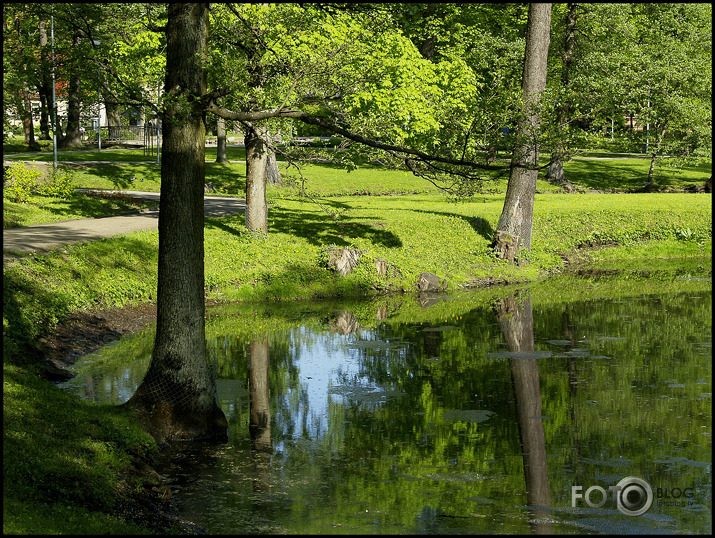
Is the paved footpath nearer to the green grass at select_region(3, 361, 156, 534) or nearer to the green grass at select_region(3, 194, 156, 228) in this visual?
the green grass at select_region(3, 194, 156, 228)

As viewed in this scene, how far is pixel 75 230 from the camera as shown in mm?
21141

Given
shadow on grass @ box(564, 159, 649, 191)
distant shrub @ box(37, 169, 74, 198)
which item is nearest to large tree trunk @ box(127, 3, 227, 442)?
distant shrub @ box(37, 169, 74, 198)

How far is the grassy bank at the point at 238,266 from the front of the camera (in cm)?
792

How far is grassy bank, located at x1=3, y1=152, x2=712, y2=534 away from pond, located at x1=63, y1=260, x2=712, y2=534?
0.92 m

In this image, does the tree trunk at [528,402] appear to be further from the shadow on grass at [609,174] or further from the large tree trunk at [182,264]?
the shadow on grass at [609,174]

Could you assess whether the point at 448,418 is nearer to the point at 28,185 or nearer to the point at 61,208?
the point at 61,208

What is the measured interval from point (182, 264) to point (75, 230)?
11685 millimetres

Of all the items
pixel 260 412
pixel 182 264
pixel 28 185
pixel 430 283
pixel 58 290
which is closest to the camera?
pixel 182 264

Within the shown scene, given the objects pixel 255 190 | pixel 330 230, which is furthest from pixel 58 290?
pixel 330 230

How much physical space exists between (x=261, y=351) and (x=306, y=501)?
6.84 meters

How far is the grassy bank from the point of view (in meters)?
7.92

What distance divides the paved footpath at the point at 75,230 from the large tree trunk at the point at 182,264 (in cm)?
692

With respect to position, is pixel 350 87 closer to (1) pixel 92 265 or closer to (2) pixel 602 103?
(2) pixel 602 103

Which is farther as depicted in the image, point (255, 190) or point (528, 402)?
point (255, 190)
